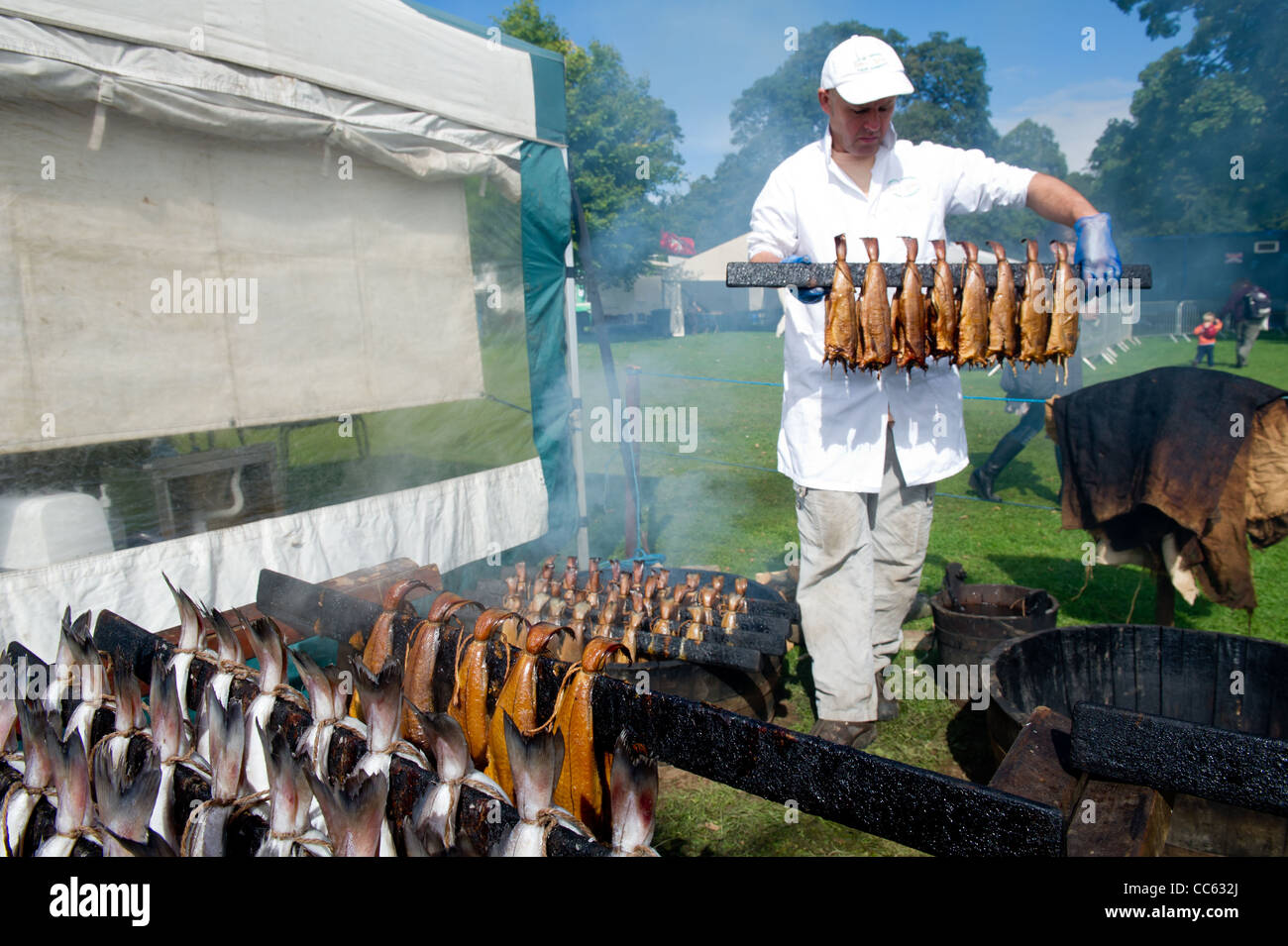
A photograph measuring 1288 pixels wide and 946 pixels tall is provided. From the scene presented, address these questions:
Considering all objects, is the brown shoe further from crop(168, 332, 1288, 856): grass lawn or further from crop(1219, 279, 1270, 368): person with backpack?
crop(1219, 279, 1270, 368): person with backpack

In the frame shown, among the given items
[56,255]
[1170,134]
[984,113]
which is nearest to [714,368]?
[56,255]

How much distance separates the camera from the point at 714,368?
64.4 ft

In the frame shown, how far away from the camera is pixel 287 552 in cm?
402

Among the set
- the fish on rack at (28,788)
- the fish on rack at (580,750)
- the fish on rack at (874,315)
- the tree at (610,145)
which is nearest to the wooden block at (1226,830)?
the fish on rack at (874,315)

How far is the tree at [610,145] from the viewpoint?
32.6 m

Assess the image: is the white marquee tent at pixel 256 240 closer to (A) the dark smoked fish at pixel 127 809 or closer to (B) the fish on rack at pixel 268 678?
(B) the fish on rack at pixel 268 678

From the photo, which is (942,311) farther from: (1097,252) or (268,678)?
(268,678)

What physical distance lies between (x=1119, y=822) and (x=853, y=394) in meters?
2.17

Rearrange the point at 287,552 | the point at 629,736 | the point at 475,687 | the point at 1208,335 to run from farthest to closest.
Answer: the point at 1208,335 → the point at 287,552 → the point at 475,687 → the point at 629,736

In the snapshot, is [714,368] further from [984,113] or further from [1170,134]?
[984,113]

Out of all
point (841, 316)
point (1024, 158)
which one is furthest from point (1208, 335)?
point (1024, 158)

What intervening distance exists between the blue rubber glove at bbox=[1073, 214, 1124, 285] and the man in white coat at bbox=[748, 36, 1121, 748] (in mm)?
220

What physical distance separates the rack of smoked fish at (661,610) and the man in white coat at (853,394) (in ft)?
1.08
